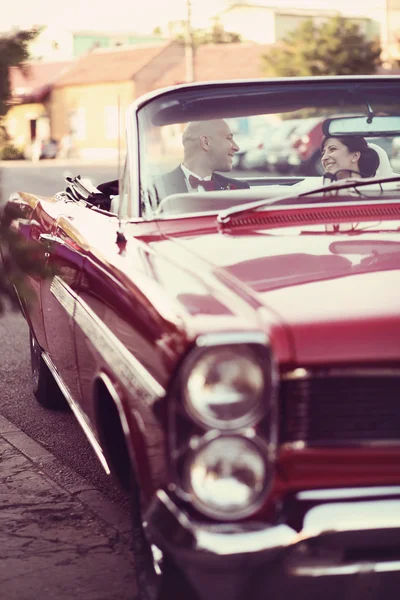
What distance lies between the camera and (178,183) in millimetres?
4043

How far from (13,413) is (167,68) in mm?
59894

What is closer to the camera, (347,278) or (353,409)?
(353,409)

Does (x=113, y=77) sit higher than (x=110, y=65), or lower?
lower

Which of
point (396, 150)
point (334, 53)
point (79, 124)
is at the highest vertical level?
point (334, 53)

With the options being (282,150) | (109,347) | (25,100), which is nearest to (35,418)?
(109,347)

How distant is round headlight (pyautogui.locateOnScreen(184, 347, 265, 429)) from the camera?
2.48 m

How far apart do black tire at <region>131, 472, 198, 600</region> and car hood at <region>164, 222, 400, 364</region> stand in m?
0.63

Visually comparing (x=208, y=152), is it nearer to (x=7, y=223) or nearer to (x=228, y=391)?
(x=7, y=223)

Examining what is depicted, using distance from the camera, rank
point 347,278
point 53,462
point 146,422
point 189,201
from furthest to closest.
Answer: point 53,462, point 189,201, point 347,278, point 146,422

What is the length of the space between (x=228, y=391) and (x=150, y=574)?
0.75 metres

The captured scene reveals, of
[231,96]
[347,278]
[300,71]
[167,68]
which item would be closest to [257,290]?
[347,278]

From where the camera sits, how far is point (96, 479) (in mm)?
4605

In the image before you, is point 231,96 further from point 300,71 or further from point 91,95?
point 91,95

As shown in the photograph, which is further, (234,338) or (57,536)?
(57,536)
